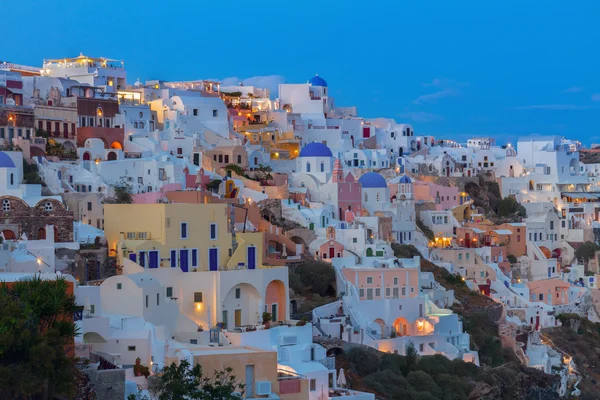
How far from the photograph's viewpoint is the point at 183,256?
4150 cm

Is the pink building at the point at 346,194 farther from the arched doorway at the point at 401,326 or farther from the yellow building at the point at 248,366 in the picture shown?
the yellow building at the point at 248,366

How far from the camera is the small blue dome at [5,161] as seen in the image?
4384cm

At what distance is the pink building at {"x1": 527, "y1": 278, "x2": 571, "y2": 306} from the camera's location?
198ft

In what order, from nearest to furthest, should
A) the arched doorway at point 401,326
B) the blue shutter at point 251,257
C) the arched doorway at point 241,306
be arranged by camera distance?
the arched doorway at point 241,306 → the blue shutter at point 251,257 → the arched doorway at point 401,326

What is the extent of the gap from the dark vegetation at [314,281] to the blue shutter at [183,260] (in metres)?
4.99

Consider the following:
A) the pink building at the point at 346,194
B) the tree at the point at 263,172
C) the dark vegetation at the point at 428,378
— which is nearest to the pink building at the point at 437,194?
the pink building at the point at 346,194

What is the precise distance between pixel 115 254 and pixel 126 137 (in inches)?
619

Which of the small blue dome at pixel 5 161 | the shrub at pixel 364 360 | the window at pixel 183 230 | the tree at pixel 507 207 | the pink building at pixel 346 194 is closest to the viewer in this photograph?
the shrub at pixel 364 360

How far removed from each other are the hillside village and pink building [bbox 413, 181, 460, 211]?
12cm

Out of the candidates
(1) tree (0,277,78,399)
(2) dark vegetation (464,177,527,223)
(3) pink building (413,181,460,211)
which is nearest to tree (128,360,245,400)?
(1) tree (0,277,78,399)

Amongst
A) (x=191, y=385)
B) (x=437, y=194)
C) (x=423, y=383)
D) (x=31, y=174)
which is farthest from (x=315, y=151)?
(x=191, y=385)

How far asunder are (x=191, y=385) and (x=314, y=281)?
770 inches

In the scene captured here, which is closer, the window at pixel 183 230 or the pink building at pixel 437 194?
the window at pixel 183 230

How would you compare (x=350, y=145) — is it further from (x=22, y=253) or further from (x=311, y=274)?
(x=22, y=253)
